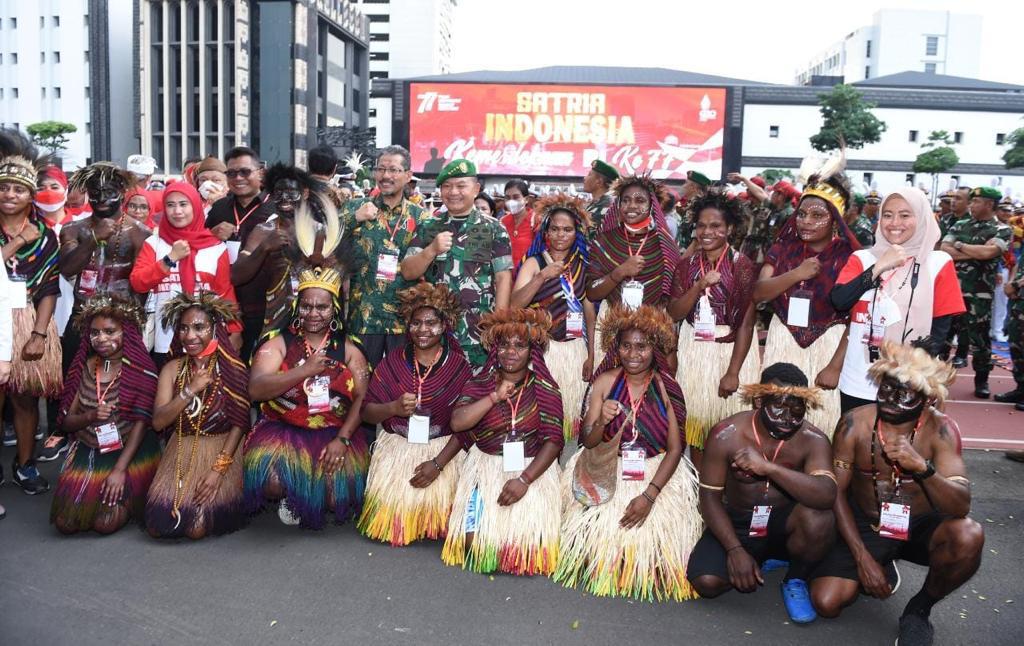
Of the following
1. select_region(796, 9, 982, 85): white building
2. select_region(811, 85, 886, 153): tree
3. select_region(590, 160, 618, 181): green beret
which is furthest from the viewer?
select_region(796, 9, 982, 85): white building

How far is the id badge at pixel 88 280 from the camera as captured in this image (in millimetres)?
5113

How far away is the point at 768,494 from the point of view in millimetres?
3744

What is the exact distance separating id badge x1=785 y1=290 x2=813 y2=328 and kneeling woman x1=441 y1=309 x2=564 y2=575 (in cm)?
130

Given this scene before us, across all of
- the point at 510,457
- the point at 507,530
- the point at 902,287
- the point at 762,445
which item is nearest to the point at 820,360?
the point at 902,287

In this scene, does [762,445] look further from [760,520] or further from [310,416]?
[310,416]

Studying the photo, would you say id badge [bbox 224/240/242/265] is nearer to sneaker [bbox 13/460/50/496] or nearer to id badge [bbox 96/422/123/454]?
id badge [bbox 96/422/123/454]

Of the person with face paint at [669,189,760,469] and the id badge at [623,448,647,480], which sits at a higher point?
the person with face paint at [669,189,760,469]

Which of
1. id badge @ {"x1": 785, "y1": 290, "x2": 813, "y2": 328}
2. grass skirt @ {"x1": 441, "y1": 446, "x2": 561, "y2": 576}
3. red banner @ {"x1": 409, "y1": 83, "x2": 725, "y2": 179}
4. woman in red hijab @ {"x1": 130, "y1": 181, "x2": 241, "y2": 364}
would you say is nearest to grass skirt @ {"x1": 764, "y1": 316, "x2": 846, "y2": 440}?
id badge @ {"x1": 785, "y1": 290, "x2": 813, "y2": 328}

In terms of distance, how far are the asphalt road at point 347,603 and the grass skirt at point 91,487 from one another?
4.0 inches

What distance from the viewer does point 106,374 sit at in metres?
4.46

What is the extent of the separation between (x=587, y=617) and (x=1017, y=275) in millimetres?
5370

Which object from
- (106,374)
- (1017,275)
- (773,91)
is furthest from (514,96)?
(106,374)

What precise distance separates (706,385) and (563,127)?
32.1m

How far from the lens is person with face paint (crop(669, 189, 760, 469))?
4.64 metres
